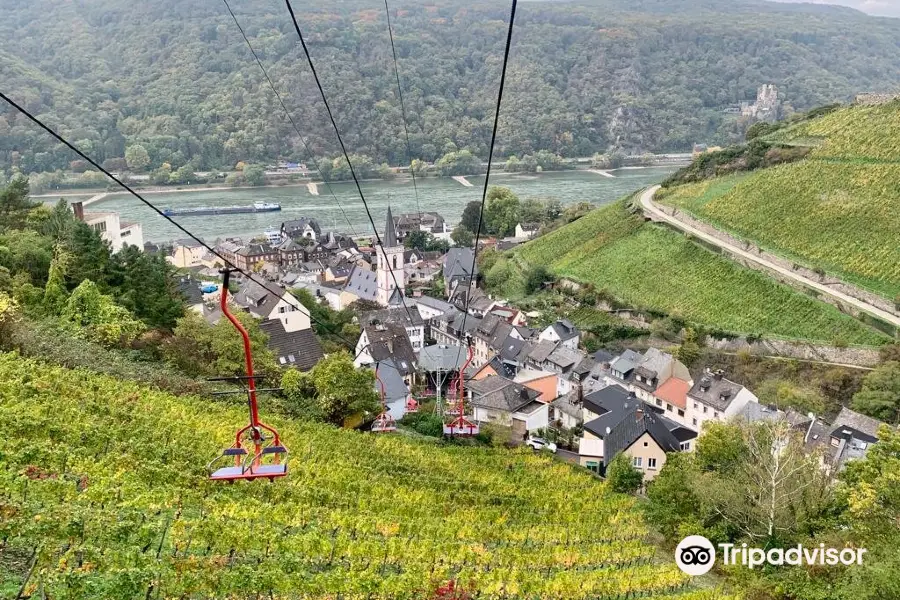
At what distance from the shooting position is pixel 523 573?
30.0 feet

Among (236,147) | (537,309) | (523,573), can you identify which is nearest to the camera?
(523,573)

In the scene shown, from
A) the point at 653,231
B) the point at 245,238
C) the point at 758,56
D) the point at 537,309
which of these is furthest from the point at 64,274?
the point at 758,56

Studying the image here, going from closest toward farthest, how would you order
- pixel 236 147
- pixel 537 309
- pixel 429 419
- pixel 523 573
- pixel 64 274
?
pixel 523 573 < pixel 64 274 < pixel 429 419 < pixel 537 309 < pixel 236 147

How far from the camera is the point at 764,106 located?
4102 inches

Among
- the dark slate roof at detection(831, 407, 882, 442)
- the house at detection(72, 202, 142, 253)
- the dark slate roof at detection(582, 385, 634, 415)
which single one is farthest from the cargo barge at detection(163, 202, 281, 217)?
the dark slate roof at detection(831, 407, 882, 442)

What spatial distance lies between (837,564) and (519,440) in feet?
36.2

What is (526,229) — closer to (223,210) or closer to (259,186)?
(223,210)

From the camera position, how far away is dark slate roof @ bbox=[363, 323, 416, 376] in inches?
996

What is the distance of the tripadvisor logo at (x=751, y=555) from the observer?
10.4 metres

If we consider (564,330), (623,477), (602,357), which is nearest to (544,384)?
(602,357)

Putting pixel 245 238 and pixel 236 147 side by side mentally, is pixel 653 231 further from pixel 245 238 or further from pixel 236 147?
pixel 236 147

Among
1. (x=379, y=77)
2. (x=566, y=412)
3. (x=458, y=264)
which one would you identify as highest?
(x=379, y=77)

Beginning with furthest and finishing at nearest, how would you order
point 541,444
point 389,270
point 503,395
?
1. point 389,270
2. point 503,395
3. point 541,444

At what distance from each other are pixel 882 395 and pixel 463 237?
31690 mm
